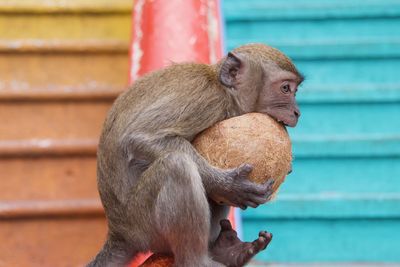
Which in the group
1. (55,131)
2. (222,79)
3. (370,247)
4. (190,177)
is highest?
(222,79)

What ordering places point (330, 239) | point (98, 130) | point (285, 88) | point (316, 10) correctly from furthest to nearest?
point (316, 10), point (98, 130), point (330, 239), point (285, 88)

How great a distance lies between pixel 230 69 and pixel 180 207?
0.54m

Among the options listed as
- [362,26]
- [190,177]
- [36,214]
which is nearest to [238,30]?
[362,26]

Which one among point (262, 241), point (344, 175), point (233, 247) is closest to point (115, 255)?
point (233, 247)

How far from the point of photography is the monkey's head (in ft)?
8.94

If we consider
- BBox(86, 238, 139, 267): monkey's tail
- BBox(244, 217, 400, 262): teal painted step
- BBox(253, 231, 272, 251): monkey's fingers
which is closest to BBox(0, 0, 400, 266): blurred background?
BBox(244, 217, 400, 262): teal painted step

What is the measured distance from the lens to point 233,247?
8.67 feet

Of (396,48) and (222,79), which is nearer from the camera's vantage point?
(222,79)

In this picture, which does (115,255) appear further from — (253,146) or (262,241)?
(253,146)

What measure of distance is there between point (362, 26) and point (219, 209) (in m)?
2.70

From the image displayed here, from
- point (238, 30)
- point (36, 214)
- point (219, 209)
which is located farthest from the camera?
point (238, 30)

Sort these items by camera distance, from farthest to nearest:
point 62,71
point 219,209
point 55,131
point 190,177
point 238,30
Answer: point 238,30 → point 62,71 → point 55,131 → point 219,209 → point 190,177

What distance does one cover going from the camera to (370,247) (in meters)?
4.11

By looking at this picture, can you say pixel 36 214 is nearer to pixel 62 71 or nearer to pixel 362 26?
pixel 62 71
